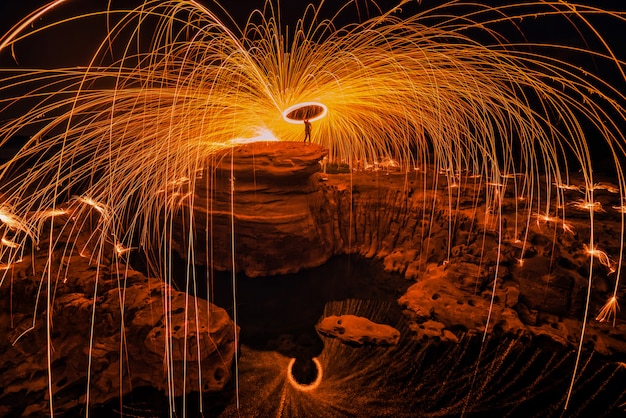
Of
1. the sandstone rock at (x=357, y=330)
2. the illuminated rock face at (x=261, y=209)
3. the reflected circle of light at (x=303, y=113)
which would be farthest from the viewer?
the reflected circle of light at (x=303, y=113)

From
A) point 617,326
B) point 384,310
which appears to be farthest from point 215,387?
point 617,326

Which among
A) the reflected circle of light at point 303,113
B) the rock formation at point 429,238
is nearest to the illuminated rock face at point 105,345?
the rock formation at point 429,238

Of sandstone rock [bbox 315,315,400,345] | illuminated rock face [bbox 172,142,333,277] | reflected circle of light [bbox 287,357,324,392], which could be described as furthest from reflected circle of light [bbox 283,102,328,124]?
reflected circle of light [bbox 287,357,324,392]

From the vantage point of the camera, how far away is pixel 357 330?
6.02 m

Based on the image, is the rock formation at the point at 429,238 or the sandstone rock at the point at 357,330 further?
the rock formation at the point at 429,238

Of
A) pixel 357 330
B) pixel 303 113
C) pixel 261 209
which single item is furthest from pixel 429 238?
pixel 303 113

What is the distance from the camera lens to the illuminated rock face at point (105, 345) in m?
4.67

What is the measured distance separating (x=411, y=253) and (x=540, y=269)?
3135 millimetres

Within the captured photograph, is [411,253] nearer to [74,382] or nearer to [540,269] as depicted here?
[540,269]

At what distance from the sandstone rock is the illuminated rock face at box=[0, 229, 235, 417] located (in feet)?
5.88

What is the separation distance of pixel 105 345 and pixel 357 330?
4090 millimetres

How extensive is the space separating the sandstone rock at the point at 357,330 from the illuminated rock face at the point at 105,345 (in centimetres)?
179

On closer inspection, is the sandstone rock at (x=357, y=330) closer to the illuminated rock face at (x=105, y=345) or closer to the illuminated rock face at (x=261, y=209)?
the illuminated rock face at (x=105, y=345)

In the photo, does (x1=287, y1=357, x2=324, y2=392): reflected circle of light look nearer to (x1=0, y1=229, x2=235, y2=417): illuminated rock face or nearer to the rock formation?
(x1=0, y1=229, x2=235, y2=417): illuminated rock face
